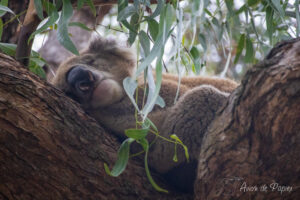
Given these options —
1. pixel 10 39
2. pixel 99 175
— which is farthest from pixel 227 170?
pixel 10 39

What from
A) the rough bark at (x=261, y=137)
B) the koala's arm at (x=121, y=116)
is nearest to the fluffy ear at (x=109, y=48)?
the koala's arm at (x=121, y=116)

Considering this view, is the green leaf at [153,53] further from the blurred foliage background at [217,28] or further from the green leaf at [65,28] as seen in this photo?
the green leaf at [65,28]

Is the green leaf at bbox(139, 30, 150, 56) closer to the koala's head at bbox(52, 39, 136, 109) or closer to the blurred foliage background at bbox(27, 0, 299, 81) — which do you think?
the blurred foliage background at bbox(27, 0, 299, 81)

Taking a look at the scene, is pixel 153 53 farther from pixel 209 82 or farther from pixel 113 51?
pixel 209 82

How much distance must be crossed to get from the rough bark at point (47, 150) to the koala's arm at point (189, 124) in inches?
17.2

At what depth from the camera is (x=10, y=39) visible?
3.24 m

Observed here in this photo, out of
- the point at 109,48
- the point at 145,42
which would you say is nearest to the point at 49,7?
the point at 145,42

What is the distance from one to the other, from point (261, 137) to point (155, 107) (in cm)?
120

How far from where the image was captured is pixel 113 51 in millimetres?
3146

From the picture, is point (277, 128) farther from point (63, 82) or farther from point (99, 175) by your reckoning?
point (63, 82)

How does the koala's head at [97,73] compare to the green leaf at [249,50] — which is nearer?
the green leaf at [249,50]

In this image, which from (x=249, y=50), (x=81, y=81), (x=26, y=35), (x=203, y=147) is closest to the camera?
(x=203, y=147)

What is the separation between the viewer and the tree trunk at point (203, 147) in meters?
1.49

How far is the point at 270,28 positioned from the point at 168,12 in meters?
0.86
